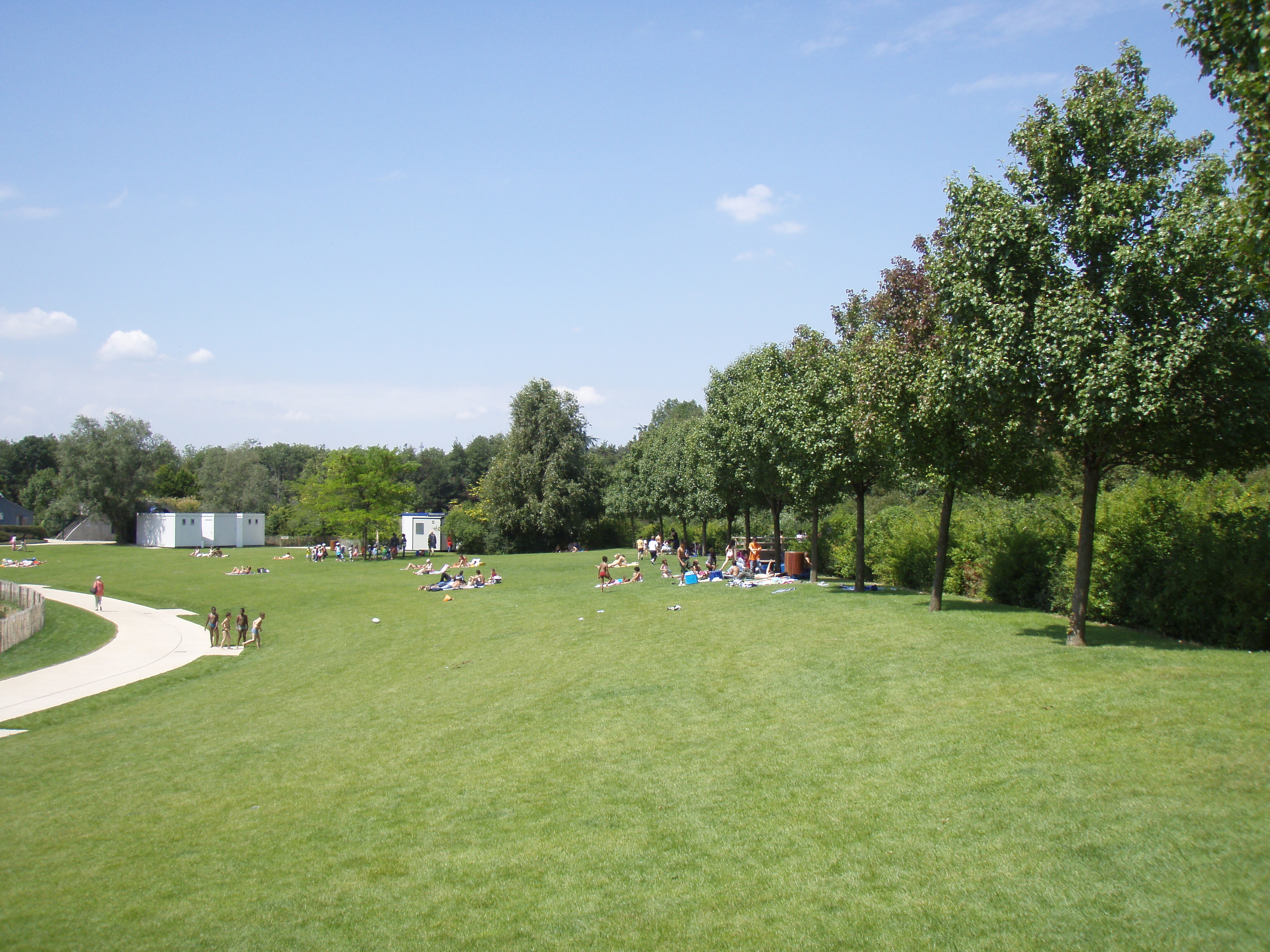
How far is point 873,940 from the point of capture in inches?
237

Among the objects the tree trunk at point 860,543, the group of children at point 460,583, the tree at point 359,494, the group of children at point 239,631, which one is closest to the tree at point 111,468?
the tree at point 359,494

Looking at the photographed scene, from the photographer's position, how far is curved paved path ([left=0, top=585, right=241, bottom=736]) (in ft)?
64.9

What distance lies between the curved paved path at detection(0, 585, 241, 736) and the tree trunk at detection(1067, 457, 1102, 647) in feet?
69.8

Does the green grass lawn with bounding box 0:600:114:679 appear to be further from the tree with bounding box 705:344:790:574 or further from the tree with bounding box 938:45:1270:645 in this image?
the tree with bounding box 938:45:1270:645

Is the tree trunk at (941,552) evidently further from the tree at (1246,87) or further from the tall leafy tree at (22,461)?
the tall leafy tree at (22,461)

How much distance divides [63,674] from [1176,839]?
25.5 meters

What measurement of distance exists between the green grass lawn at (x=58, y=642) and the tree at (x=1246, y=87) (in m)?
28.1

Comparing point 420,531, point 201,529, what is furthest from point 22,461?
point 420,531


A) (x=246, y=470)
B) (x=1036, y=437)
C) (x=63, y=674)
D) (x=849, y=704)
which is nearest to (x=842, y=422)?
(x=1036, y=437)

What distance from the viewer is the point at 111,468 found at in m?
82.2

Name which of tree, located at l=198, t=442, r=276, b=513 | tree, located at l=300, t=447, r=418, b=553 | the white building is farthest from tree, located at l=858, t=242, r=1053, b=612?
tree, located at l=198, t=442, r=276, b=513

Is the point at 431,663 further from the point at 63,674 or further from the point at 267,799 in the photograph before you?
the point at 63,674

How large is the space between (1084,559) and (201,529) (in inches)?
3003

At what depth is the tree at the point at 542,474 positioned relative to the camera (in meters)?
66.6
